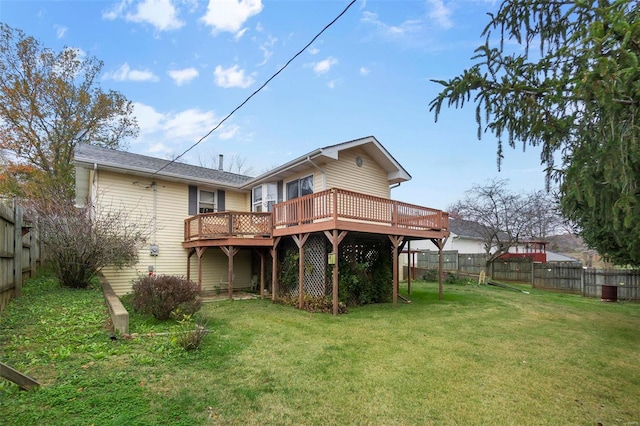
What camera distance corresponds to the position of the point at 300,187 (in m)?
12.5

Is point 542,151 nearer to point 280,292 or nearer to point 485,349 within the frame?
point 485,349

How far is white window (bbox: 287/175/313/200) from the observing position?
39.4ft

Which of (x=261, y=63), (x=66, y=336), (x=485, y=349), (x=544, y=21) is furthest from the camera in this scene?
(x=261, y=63)

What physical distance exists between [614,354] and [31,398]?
29.0 feet

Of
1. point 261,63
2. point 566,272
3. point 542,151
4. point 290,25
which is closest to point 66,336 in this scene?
point 261,63

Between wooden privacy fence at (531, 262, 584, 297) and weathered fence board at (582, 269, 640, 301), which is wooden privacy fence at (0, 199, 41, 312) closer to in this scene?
weathered fence board at (582, 269, 640, 301)

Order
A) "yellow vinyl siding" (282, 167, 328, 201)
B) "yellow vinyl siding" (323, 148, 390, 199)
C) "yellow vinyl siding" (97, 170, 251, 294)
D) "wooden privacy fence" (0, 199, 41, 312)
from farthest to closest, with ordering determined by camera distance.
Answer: "yellow vinyl siding" (97, 170, 251, 294) < "yellow vinyl siding" (323, 148, 390, 199) < "yellow vinyl siding" (282, 167, 328, 201) < "wooden privacy fence" (0, 199, 41, 312)

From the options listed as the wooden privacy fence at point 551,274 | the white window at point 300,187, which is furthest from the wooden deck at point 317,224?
the wooden privacy fence at point 551,274

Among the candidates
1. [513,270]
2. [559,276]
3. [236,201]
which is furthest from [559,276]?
[236,201]

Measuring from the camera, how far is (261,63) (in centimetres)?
759

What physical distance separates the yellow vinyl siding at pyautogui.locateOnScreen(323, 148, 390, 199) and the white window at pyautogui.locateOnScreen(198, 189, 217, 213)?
19.2ft

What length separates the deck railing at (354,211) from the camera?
30.2 ft

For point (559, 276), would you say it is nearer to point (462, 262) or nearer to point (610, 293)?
point (610, 293)

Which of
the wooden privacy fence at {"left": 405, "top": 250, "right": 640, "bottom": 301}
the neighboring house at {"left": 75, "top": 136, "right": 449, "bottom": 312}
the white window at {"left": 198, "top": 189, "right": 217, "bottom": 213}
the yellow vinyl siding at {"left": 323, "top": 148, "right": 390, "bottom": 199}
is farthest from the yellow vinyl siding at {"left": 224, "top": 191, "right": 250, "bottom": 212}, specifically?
the wooden privacy fence at {"left": 405, "top": 250, "right": 640, "bottom": 301}
